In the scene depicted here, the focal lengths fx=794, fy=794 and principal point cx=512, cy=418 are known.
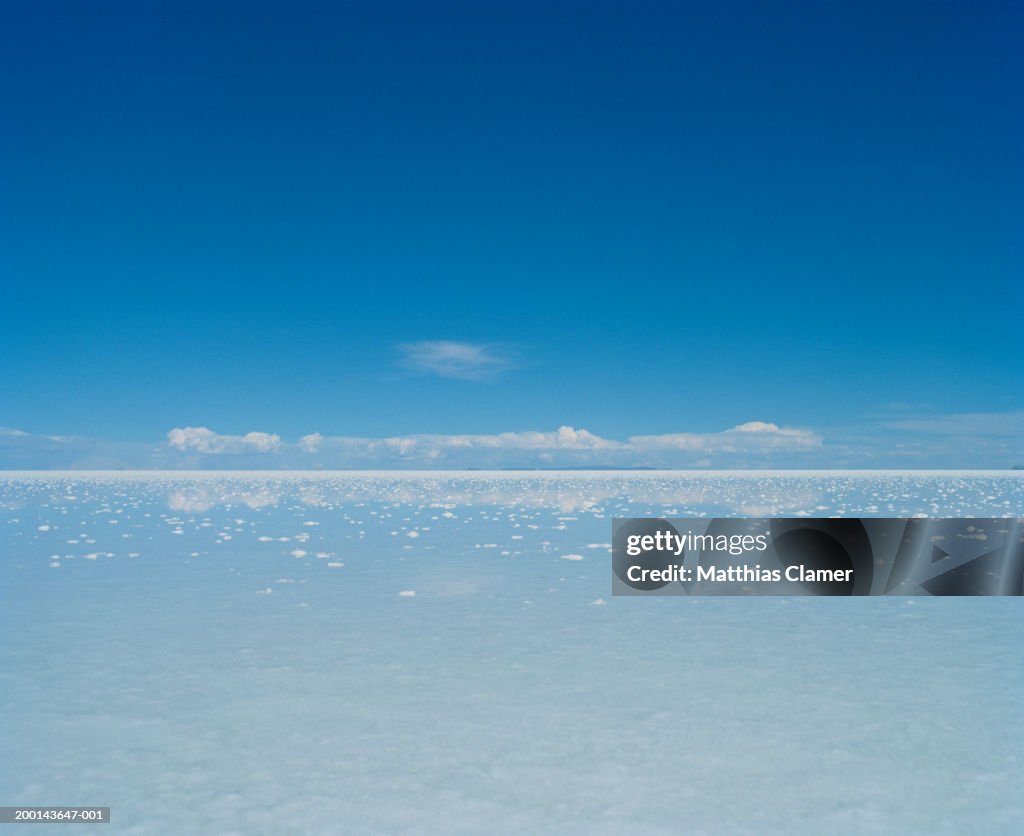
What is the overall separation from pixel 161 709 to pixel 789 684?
18.1 ft

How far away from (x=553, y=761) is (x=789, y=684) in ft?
9.51

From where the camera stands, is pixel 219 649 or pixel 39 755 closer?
pixel 39 755

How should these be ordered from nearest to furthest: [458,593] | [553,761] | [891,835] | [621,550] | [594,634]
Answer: [891,835], [553,761], [594,634], [458,593], [621,550]

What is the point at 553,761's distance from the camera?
5.50 m

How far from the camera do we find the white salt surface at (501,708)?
4.93 m

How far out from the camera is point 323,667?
306 inches

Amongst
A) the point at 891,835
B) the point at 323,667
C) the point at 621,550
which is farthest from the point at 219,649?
the point at 621,550

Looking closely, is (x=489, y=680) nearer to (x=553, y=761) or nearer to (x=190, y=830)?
(x=553, y=761)

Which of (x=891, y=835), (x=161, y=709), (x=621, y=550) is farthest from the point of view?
(x=621, y=550)

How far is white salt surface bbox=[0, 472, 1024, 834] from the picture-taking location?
16.2 feet

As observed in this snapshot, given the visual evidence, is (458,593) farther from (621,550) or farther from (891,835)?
(891,835)

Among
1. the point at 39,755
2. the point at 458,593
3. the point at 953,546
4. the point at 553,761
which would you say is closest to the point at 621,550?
the point at 458,593

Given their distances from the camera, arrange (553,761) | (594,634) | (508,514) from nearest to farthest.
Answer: (553,761)
(594,634)
(508,514)

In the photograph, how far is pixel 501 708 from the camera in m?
6.54
